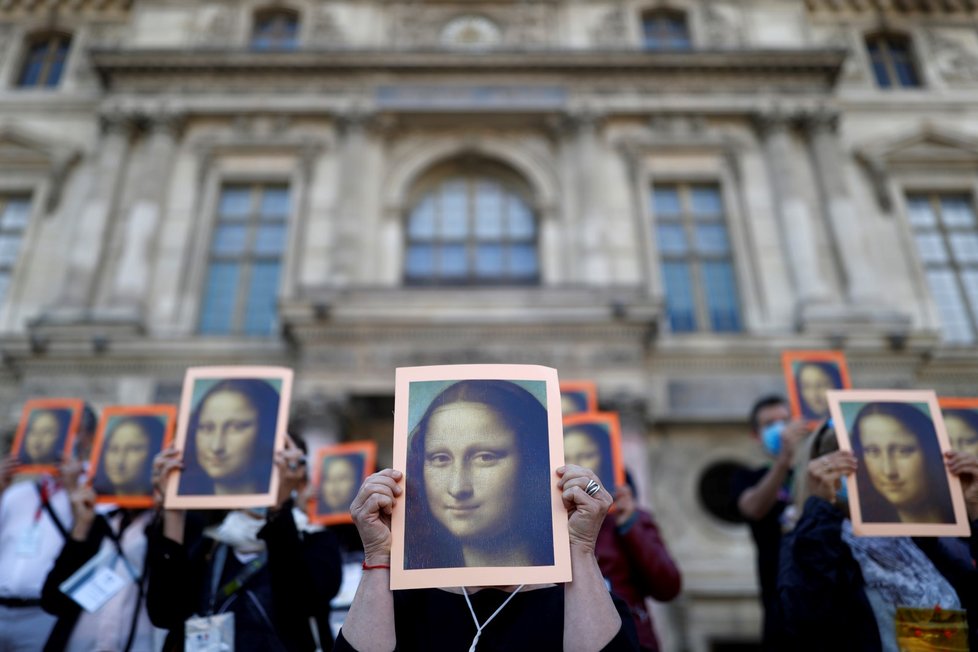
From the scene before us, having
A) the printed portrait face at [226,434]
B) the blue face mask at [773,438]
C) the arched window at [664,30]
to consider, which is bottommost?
the printed portrait face at [226,434]

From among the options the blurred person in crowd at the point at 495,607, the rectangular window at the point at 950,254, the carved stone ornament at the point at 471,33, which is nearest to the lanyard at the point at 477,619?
the blurred person in crowd at the point at 495,607

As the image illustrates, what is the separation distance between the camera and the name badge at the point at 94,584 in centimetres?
394

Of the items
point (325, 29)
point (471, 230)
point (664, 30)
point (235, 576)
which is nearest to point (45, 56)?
point (325, 29)

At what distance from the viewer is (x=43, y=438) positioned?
17.0 ft

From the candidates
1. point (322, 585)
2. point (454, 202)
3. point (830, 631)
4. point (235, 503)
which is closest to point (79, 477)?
point (235, 503)

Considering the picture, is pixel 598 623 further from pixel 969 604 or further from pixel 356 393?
pixel 356 393

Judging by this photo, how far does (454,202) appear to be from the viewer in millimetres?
A: 14680

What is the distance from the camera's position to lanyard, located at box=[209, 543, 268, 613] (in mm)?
3533

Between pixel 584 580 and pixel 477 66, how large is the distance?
13931mm

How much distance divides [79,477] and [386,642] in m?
3.46

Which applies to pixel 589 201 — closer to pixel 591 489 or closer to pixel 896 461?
pixel 896 461

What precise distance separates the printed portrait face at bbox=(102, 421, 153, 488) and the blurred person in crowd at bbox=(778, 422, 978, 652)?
13.5ft

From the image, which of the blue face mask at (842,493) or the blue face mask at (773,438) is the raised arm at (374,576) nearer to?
the blue face mask at (842,493)

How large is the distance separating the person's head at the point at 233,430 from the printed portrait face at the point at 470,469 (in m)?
1.65
